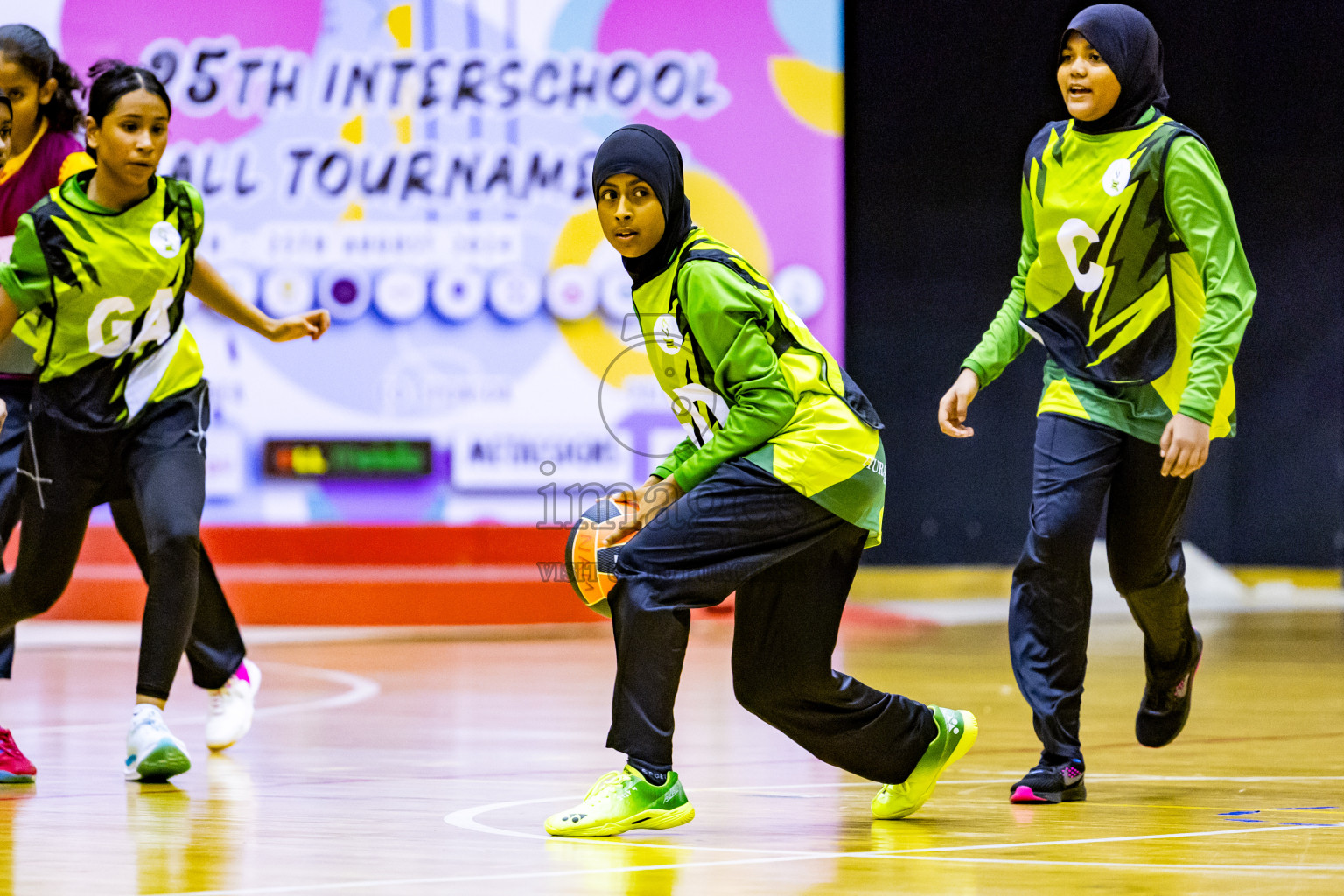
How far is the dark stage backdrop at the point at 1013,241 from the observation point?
33.4 feet

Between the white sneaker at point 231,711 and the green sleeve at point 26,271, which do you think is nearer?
the green sleeve at point 26,271

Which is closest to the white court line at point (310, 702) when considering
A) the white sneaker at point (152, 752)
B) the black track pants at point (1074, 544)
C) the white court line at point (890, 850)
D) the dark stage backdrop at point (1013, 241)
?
the white sneaker at point (152, 752)

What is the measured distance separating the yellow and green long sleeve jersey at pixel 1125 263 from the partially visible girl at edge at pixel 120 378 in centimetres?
163

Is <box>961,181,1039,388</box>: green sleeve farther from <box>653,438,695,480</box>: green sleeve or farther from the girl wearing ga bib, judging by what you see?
<box>653,438,695,480</box>: green sleeve

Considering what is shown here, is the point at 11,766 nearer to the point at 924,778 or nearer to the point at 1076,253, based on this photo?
the point at 924,778

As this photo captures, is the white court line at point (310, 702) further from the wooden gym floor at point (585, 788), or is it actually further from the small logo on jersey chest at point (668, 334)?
the small logo on jersey chest at point (668, 334)

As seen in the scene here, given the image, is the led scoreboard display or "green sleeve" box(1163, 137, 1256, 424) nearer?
"green sleeve" box(1163, 137, 1256, 424)

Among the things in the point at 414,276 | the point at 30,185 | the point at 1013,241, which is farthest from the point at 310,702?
the point at 1013,241

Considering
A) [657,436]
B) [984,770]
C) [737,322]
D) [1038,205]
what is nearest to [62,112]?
[737,322]

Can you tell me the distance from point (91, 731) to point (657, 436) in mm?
4448

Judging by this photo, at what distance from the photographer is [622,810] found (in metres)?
2.68

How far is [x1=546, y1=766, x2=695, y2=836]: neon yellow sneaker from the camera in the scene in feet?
8.80

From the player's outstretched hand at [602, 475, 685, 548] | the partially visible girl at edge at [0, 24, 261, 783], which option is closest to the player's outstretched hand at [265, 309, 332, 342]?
the partially visible girl at edge at [0, 24, 261, 783]

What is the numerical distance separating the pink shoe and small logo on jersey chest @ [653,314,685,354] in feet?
5.19
